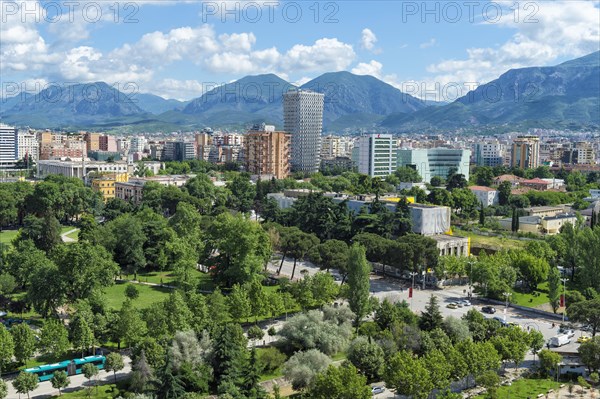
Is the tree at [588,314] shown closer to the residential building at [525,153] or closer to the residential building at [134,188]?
the residential building at [134,188]

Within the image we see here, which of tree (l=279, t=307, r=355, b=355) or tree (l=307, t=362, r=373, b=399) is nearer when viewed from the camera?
tree (l=307, t=362, r=373, b=399)

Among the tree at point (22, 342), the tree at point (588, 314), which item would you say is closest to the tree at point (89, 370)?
the tree at point (22, 342)

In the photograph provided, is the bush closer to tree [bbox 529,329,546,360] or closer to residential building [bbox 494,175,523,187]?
tree [bbox 529,329,546,360]

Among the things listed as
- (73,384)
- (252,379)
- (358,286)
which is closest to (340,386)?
(252,379)

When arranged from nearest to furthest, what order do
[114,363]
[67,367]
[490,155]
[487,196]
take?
[114,363] → [67,367] → [487,196] → [490,155]

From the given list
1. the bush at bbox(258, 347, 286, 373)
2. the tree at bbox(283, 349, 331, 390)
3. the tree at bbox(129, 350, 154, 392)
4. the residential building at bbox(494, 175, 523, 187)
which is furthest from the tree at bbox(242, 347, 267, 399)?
the residential building at bbox(494, 175, 523, 187)

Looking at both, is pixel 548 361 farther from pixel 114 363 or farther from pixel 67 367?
pixel 67 367

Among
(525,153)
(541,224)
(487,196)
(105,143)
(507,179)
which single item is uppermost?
(105,143)
